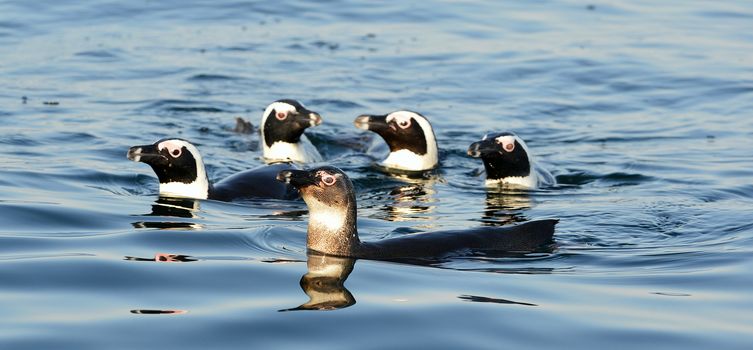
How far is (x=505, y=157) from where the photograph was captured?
13.8 meters

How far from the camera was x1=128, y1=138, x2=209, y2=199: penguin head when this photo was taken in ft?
40.5

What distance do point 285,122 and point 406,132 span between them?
133 centimetres

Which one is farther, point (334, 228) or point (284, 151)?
point (284, 151)

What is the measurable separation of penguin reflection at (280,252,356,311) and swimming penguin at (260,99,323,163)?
19.1ft

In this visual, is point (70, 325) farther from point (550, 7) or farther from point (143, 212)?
point (550, 7)

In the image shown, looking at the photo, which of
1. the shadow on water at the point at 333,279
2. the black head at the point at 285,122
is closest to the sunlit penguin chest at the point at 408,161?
the black head at the point at 285,122

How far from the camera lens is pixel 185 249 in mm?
9555

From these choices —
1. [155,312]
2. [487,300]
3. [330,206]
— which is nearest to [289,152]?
[330,206]

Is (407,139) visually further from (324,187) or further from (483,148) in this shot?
(324,187)

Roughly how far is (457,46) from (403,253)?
44.6ft

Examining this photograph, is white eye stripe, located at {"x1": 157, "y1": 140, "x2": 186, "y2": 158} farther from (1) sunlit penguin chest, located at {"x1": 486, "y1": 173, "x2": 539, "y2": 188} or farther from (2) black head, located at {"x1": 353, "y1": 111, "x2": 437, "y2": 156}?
(1) sunlit penguin chest, located at {"x1": 486, "y1": 173, "x2": 539, "y2": 188}

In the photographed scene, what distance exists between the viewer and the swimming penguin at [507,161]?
45.1 feet

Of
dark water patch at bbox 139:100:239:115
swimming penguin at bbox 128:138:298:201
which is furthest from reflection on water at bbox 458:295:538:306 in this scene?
dark water patch at bbox 139:100:239:115

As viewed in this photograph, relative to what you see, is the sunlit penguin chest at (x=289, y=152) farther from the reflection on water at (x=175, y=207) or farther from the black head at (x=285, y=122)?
the reflection on water at (x=175, y=207)
